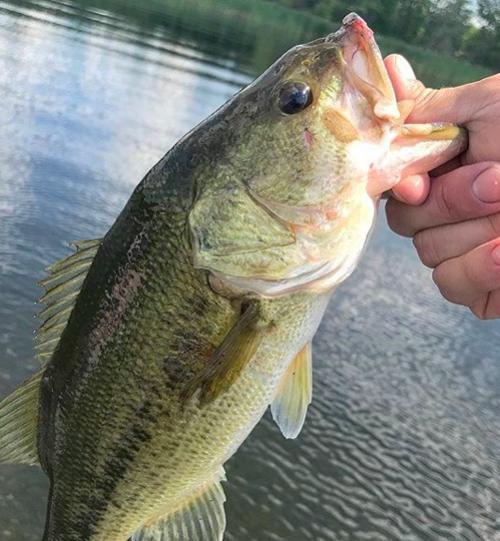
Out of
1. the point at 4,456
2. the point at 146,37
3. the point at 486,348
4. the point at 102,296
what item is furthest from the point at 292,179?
the point at 146,37

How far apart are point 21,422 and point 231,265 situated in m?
1.15

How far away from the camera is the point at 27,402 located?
2.76 metres

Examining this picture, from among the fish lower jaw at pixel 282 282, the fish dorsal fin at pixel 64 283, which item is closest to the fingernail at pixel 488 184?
the fish lower jaw at pixel 282 282

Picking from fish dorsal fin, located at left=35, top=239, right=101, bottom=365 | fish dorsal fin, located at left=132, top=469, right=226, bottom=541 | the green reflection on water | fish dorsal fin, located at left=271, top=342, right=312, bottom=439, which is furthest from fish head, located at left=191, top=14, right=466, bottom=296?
the green reflection on water

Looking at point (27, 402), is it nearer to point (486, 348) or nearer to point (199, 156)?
point (199, 156)

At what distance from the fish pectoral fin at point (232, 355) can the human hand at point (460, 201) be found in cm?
71

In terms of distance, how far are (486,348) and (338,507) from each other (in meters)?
5.09

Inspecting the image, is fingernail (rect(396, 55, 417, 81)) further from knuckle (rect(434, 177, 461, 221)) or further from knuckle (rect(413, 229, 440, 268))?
knuckle (rect(413, 229, 440, 268))

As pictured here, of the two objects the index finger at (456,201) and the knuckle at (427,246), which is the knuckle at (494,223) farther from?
the knuckle at (427,246)

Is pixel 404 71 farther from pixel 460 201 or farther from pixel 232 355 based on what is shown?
pixel 232 355

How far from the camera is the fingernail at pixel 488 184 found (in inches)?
92.7

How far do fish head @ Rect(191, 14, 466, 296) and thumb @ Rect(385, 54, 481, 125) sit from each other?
0.15 metres

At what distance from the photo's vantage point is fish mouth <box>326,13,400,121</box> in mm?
2111

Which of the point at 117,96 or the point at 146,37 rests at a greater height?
the point at 117,96
